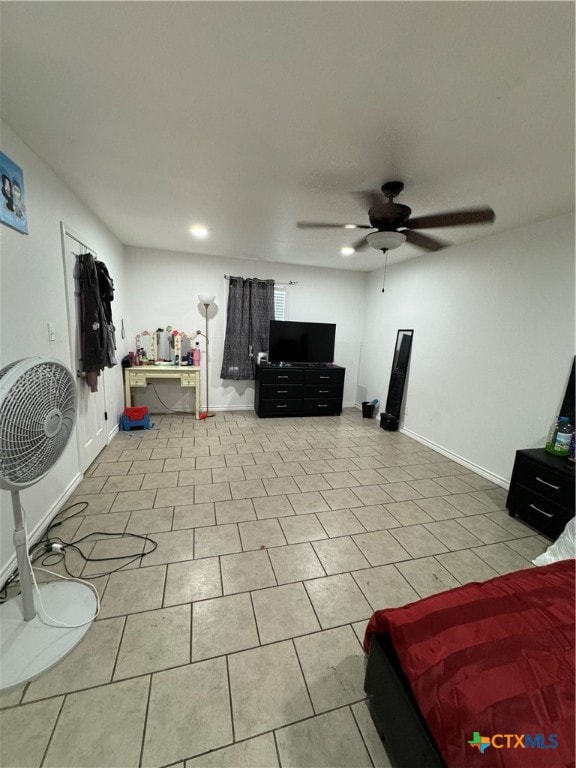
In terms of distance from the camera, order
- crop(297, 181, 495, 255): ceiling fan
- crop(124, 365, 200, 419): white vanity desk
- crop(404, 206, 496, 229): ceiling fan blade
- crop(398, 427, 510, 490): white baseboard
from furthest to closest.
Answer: crop(124, 365, 200, 419): white vanity desk
crop(398, 427, 510, 490): white baseboard
crop(297, 181, 495, 255): ceiling fan
crop(404, 206, 496, 229): ceiling fan blade

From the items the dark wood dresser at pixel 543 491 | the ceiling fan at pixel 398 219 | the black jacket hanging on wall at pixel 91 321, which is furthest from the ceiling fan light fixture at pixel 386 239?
the black jacket hanging on wall at pixel 91 321

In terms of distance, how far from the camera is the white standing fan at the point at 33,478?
1112mm

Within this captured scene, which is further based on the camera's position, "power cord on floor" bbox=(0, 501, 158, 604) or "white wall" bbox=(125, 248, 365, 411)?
"white wall" bbox=(125, 248, 365, 411)

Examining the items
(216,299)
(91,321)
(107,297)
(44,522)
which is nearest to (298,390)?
(216,299)

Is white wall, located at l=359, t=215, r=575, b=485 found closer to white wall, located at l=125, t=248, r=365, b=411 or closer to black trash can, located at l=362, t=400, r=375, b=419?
black trash can, located at l=362, t=400, r=375, b=419

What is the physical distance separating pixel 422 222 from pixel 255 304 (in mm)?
3096

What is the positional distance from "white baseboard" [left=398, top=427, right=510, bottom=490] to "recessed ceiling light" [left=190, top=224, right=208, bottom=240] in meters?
3.65

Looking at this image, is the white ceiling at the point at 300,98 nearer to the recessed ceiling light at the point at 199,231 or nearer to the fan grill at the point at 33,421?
the recessed ceiling light at the point at 199,231

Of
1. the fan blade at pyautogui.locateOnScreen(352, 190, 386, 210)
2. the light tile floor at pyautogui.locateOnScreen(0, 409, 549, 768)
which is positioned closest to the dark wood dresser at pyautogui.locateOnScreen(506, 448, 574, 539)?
the light tile floor at pyautogui.locateOnScreen(0, 409, 549, 768)

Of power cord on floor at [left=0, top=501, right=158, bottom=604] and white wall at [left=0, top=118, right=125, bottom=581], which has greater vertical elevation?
white wall at [left=0, top=118, right=125, bottom=581]

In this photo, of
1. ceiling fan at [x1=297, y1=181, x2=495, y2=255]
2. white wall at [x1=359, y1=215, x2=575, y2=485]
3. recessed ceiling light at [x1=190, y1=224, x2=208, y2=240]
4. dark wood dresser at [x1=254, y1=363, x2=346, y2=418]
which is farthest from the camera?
dark wood dresser at [x1=254, y1=363, x2=346, y2=418]

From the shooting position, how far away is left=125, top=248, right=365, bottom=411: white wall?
175 inches

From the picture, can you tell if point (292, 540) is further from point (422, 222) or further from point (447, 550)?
point (422, 222)

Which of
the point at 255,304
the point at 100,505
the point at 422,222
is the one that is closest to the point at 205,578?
the point at 100,505
